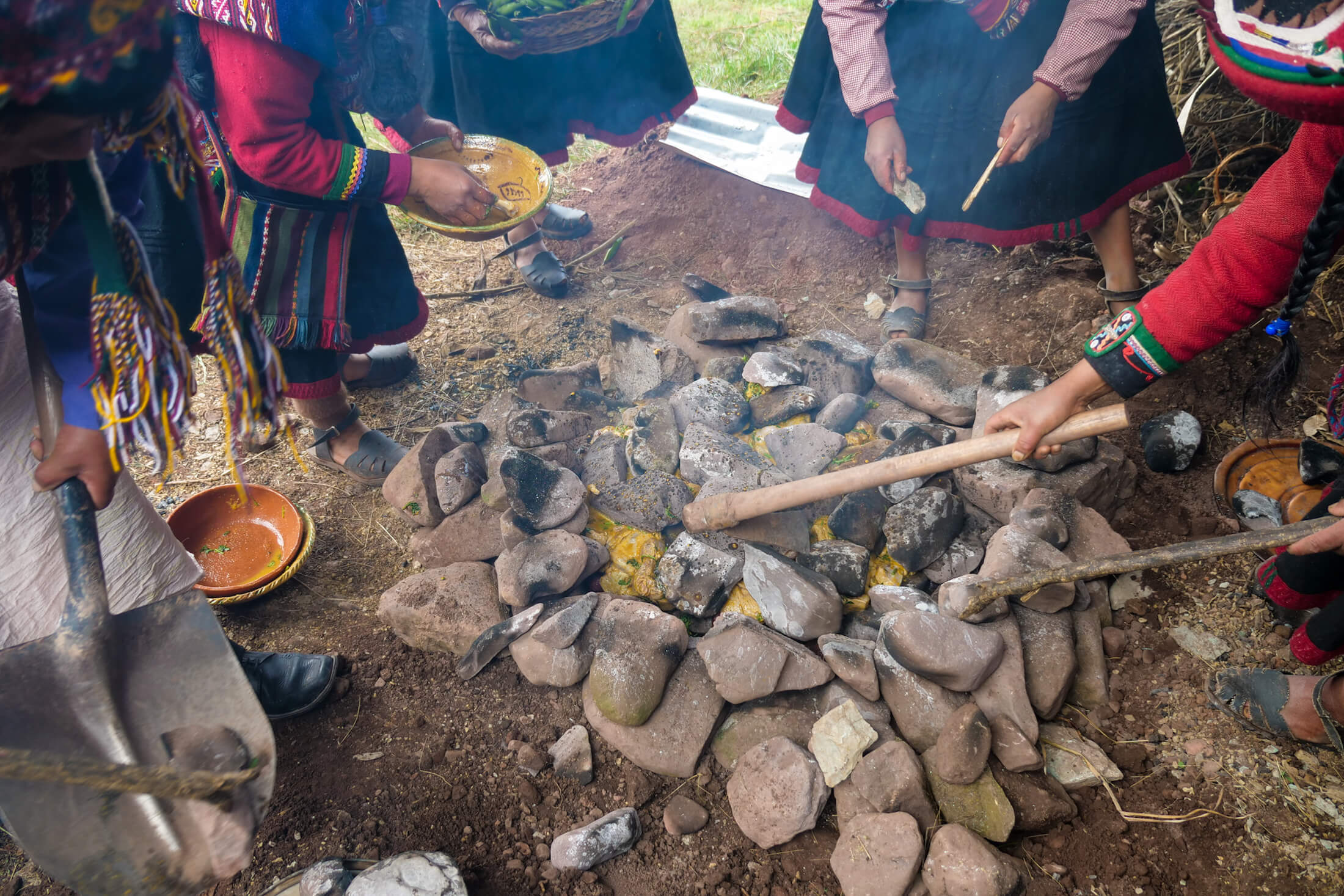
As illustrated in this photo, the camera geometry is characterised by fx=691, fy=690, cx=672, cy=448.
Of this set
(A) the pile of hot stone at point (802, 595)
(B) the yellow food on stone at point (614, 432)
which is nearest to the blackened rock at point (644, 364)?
(A) the pile of hot stone at point (802, 595)

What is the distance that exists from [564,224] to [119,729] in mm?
3719

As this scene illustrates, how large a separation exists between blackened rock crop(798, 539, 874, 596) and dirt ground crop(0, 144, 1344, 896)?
0.67 meters

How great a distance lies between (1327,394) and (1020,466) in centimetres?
127

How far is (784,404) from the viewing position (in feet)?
9.14

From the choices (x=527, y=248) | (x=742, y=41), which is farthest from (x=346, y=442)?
(x=742, y=41)

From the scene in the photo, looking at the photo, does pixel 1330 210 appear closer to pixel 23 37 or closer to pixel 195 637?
pixel 23 37

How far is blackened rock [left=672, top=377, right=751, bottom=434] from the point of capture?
9.13ft

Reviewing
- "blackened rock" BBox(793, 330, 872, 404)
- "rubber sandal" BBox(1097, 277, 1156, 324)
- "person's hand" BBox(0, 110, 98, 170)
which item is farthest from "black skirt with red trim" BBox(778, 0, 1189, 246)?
"person's hand" BBox(0, 110, 98, 170)

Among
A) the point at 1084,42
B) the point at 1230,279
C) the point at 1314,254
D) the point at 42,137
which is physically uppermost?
the point at 42,137

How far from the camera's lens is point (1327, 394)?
2576mm

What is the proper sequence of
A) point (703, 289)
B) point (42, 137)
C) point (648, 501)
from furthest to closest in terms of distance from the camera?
point (703, 289) → point (648, 501) → point (42, 137)

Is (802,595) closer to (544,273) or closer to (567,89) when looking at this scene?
(544,273)

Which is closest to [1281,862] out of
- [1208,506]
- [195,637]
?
[1208,506]

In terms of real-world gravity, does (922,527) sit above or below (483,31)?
below
